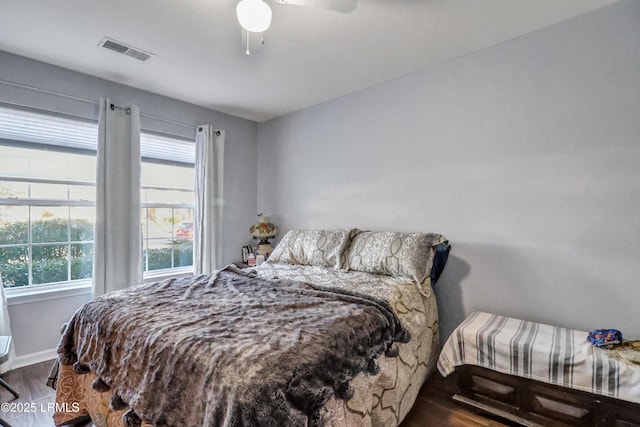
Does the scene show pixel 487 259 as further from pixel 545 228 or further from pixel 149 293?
pixel 149 293

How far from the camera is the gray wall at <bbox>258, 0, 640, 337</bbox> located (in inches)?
73.3

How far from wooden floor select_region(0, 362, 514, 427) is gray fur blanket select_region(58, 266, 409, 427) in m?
0.47

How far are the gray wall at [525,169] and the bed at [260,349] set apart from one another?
0.41m

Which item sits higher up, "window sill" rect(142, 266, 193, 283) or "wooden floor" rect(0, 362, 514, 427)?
"window sill" rect(142, 266, 193, 283)

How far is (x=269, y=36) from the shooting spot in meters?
2.14

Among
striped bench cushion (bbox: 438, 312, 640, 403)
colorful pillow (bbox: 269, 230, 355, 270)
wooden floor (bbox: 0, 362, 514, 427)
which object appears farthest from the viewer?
colorful pillow (bbox: 269, 230, 355, 270)

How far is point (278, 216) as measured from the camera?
154 inches

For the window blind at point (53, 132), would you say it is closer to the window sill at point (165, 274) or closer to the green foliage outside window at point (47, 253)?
the green foliage outside window at point (47, 253)

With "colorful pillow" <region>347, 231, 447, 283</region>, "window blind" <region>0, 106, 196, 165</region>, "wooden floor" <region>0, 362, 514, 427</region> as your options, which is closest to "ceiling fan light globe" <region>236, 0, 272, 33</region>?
"colorful pillow" <region>347, 231, 447, 283</region>

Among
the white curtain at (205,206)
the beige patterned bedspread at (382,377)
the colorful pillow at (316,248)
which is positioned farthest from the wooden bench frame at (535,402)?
the white curtain at (205,206)

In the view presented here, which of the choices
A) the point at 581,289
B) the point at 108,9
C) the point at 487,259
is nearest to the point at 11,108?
the point at 108,9

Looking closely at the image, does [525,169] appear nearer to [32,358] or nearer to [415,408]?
[415,408]

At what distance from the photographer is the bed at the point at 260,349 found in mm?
1040

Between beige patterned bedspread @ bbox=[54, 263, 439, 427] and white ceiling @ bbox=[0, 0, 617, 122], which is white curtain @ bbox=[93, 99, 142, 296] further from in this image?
beige patterned bedspread @ bbox=[54, 263, 439, 427]
